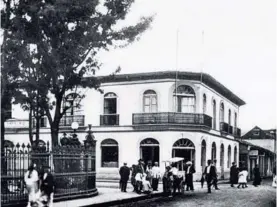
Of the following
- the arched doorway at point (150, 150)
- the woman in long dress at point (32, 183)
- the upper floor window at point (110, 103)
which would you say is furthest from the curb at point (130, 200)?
the upper floor window at point (110, 103)

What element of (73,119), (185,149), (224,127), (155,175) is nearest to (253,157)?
(224,127)

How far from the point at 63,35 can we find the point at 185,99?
16767 mm

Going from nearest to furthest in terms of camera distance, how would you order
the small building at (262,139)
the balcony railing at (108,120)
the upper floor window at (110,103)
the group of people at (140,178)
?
1. the group of people at (140,178)
2. the balcony railing at (108,120)
3. the upper floor window at (110,103)
4. the small building at (262,139)

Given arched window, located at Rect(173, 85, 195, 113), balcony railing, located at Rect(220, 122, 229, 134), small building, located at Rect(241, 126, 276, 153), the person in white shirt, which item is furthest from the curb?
small building, located at Rect(241, 126, 276, 153)

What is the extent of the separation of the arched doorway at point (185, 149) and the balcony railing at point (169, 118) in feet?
4.46

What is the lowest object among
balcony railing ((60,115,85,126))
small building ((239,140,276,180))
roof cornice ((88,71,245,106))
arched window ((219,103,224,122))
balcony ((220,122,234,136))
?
small building ((239,140,276,180))

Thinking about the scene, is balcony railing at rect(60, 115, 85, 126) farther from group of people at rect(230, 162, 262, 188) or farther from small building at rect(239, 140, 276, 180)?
small building at rect(239, 140, 276, 180)

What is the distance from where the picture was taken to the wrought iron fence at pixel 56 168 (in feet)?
44.9

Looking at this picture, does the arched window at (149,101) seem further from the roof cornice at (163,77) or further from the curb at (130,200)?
the curb at (130,200)

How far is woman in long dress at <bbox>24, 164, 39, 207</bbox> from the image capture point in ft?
43.1

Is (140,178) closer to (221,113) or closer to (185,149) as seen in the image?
(185,149)

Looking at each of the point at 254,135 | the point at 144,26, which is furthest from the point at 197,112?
the point at 254,135

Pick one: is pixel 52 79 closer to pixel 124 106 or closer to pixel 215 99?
pixel 124 106

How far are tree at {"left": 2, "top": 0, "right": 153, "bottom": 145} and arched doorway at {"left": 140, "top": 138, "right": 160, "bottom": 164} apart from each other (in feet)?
46.8
